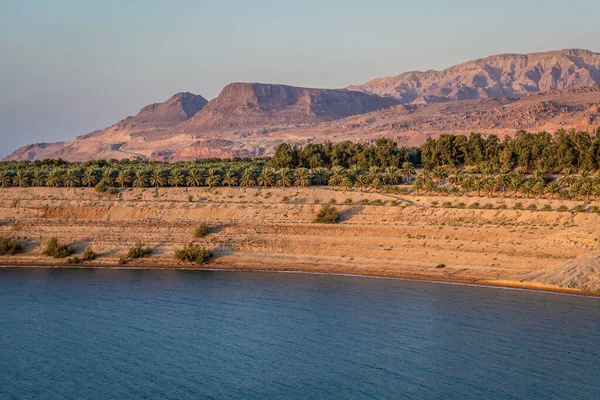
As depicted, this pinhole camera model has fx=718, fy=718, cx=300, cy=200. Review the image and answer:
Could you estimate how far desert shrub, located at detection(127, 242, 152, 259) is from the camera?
72938 millimetres

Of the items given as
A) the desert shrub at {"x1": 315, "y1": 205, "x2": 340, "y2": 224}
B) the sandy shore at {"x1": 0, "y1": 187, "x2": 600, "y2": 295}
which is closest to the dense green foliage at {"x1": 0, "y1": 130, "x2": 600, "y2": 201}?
the sandy shore at {"x1": 0, "y1": 187, "x2": 600, "y2": 295}

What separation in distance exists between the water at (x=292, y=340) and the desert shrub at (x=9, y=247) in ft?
37.4

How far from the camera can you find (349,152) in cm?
11081

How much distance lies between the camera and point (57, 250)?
74188 mm

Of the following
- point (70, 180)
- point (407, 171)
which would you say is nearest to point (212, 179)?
point (70, 180)

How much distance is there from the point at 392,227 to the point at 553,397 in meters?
38.2

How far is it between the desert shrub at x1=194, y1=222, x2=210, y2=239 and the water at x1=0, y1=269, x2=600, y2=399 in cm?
1210

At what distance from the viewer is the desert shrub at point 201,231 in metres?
76.0

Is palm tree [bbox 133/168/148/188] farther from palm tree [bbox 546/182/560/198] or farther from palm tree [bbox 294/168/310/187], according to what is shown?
palm tree [bbox 546/182/560/198]

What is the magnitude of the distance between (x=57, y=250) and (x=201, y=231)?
14.9 metres

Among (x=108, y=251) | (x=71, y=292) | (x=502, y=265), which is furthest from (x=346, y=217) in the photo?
(x=71, y=292)

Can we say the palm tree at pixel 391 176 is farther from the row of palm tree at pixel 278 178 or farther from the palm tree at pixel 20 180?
the palm tree at pixel 20 180

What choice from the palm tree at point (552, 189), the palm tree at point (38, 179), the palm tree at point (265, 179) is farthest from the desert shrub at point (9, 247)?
the palm tree at point (552, 189)

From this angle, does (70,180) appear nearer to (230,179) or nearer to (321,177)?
(230,179)
